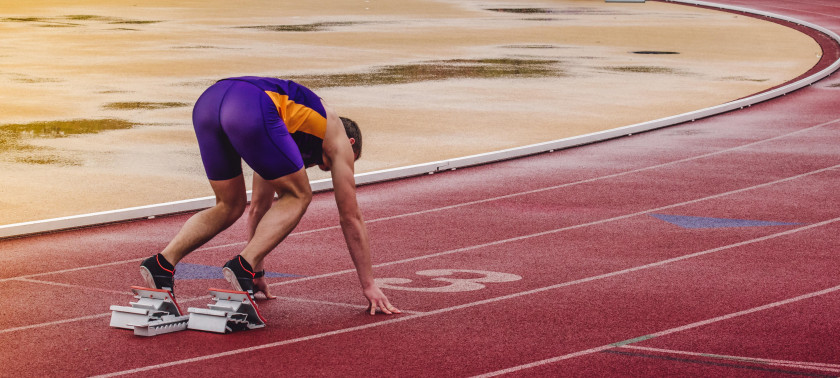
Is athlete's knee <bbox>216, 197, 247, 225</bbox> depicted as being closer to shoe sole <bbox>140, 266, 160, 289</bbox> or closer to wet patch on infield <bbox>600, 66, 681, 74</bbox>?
shoe sole <bbox>140, 266, 160, 289</bbox>

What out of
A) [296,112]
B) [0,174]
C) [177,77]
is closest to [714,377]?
[296,112]

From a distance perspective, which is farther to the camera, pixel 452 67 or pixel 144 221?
pixel 452 67

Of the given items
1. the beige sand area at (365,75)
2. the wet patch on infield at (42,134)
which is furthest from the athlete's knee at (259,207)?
the wet patch on infield at (42,134)

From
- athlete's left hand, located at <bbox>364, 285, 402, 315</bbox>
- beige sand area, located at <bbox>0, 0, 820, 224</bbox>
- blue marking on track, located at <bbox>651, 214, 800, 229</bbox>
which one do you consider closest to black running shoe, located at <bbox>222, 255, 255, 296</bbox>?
athlete's left hand, located at <bbox>364, 285, 402, 315</bbox>

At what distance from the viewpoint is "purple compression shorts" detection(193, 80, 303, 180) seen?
19.6ft

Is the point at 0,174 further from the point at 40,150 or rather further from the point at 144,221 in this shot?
the point at 144,221

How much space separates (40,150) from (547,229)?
6.11 metres

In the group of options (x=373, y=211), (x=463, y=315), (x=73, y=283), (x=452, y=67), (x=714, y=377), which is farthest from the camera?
(x=452, y=67)

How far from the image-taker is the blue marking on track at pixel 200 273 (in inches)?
298

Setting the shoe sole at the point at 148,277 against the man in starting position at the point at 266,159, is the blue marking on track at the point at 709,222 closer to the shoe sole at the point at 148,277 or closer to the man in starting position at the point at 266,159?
the man in starting position at the point at 266,159

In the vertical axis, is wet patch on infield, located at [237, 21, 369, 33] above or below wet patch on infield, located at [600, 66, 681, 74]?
below

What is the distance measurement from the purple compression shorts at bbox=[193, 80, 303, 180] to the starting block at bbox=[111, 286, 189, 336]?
75 centimetres

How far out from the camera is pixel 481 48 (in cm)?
2550

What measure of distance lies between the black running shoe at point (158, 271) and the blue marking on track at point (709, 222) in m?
4.41
